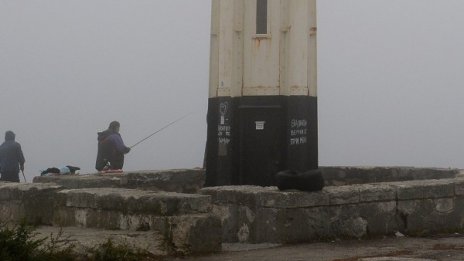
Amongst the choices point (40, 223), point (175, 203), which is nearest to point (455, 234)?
point (175, 203)

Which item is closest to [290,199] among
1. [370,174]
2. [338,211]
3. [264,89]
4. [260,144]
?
[338,211]

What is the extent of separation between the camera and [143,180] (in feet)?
43.8

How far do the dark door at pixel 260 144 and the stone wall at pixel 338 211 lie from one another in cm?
197

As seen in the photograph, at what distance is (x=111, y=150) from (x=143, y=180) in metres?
1.70

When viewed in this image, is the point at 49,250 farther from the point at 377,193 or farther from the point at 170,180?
the point at 170,180

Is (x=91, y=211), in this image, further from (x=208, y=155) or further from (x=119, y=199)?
(x=208, y=155)

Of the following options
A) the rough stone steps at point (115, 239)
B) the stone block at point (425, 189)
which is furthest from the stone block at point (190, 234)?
the stone block at point (425, 189)

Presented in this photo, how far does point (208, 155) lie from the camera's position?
12.4 metres

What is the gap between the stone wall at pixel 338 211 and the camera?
9172mm

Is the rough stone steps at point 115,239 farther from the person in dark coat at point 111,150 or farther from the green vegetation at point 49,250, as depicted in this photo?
the person in dark coat at point 111,150

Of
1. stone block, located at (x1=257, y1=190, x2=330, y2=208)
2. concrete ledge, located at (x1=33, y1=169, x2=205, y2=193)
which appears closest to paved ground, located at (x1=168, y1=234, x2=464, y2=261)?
stone block, located at (x1=257, y1=190, x2=330, y2=208)

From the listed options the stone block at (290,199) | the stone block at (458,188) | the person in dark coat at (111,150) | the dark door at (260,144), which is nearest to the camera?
the stone block at (290,199)

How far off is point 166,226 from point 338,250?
1.95 meters

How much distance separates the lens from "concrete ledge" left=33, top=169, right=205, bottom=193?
39.0ft
